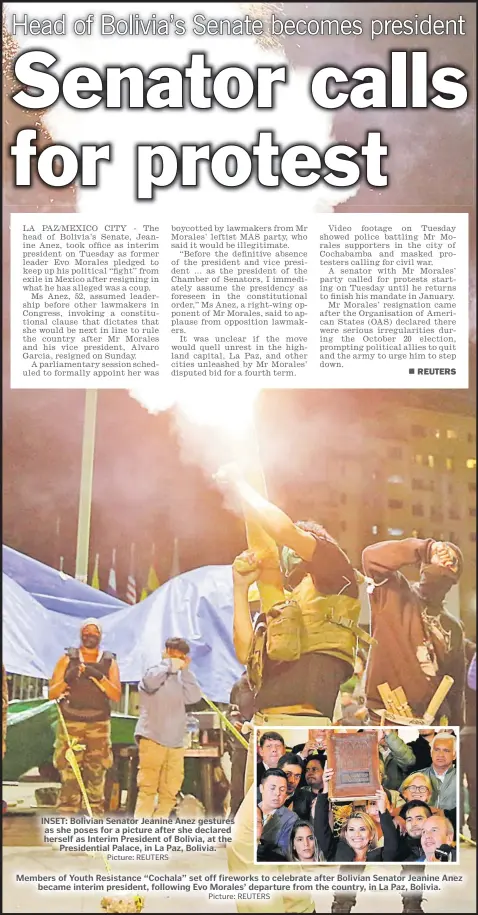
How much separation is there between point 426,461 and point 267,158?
4.17 ft

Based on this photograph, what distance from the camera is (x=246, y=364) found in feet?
11.4

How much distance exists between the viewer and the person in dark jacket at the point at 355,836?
11.1 ft

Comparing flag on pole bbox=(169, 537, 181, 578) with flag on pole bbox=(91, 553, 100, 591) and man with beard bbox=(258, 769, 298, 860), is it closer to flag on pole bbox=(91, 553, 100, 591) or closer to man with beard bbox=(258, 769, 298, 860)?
flag on pole bbox=(91, 553, 100, 591)

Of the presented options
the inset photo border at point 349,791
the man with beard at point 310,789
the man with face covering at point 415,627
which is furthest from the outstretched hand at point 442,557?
the man with beard at point 310,789

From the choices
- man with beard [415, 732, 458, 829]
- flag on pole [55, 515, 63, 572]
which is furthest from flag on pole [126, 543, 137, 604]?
man with beard [415, 732, 458, 829]

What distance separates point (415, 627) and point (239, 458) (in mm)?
889

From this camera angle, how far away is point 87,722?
339cm

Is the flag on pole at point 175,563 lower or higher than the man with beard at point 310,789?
higher

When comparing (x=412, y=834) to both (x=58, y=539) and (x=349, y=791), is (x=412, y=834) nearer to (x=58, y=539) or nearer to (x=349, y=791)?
(x=349, y=791)

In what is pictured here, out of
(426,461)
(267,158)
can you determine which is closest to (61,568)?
(426,461)

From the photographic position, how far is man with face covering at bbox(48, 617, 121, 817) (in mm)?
3389

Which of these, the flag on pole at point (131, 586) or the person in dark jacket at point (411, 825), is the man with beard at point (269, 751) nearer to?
the person in dark jacket at point (411, 825)

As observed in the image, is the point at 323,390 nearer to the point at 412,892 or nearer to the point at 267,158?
the point at 267,158

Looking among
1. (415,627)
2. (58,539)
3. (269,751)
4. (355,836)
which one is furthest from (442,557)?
(58,539)
